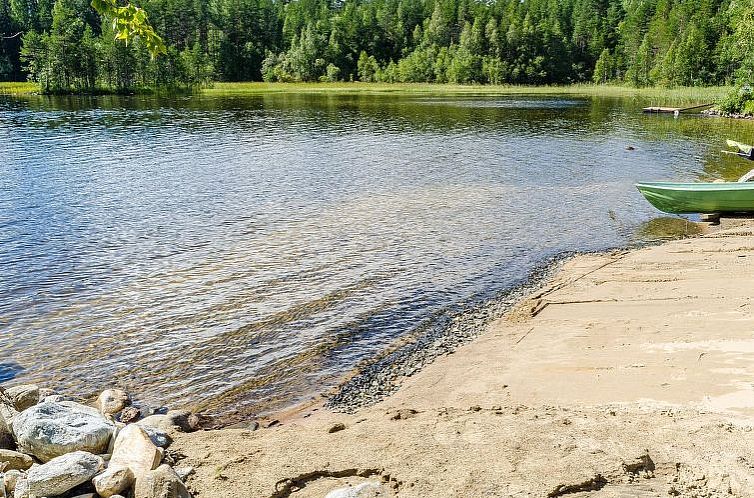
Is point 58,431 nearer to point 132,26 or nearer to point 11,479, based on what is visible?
point 11,479

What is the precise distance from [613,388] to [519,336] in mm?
3286

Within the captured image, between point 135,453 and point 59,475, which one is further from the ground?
point 59,475

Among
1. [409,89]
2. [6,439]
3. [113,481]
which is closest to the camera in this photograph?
[113,481]

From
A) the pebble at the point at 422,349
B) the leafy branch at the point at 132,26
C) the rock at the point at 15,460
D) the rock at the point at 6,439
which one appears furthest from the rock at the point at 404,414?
the leafy branch at the point at 132,26

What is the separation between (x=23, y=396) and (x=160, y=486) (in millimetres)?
4410

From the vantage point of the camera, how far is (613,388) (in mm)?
10266

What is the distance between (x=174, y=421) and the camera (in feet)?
32.8

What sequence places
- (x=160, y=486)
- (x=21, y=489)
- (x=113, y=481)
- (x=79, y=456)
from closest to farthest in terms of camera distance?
1. (x=21, y=489)
2. (x=160, y=486)
3. (x=113, y=481)
4. (x=79, y=456)

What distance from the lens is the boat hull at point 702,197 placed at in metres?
22.6

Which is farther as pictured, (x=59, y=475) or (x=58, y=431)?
(x=58, y=431)

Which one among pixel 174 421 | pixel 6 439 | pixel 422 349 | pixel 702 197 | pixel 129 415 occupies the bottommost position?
pixel 422 349

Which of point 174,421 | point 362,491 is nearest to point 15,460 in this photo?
point 174,421

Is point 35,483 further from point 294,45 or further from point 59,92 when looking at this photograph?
point 294,45

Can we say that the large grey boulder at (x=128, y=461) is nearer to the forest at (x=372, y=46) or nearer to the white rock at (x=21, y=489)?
the white rock at (x=21, y=489)
